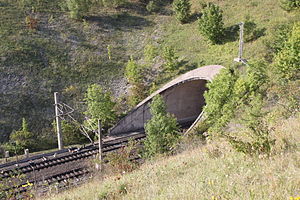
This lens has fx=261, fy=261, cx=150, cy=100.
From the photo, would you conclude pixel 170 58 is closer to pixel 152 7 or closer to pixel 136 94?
pixel 136 94

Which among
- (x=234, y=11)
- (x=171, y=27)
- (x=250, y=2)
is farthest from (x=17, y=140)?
(x=250, y=2)

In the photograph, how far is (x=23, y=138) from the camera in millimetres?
22453

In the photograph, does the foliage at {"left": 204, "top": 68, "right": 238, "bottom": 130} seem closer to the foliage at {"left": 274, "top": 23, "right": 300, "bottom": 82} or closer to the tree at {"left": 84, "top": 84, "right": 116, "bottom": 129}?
the foliage at {"left": 274, "top": 23, "right": 300, "bottom": 82}

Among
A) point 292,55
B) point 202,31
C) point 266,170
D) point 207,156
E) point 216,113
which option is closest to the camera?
point 266,170

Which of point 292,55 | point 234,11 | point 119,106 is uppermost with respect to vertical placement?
point 234,11

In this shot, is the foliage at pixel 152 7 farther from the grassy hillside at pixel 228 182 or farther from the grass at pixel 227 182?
the grass at pixel 227 182

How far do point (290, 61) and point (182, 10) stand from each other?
2156 cm

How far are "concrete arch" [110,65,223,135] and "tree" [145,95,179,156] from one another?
4.87m

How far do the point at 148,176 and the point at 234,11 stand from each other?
35.2 metres

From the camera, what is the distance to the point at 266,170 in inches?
201

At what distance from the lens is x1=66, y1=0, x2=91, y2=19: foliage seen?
35.2 metres

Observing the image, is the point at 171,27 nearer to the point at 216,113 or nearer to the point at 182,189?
the point at 216,113

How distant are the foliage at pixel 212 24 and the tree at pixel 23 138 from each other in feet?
74.2

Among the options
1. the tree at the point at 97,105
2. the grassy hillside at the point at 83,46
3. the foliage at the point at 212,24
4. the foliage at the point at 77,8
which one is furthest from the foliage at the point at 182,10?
the tree at the point at 97,105
